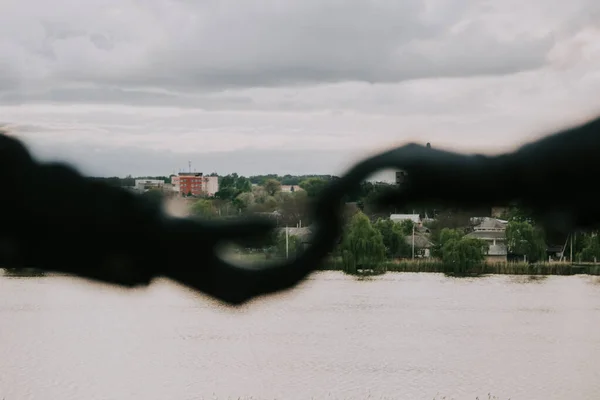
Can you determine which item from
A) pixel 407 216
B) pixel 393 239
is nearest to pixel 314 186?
pixel 407 216

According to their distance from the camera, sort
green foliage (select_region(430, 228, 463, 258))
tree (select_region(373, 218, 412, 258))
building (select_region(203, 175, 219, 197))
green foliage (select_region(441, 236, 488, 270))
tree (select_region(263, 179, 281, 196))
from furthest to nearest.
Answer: green foliage (select_region(441, 236, 488, 270)) → green foliage (select_region(430, 228, 463, 258)) → tree (select_region(373, 218, 412, 258)) → building (select_region(203, 175, 219, 197)) → tree (select_region(263, 179, 281, 196))

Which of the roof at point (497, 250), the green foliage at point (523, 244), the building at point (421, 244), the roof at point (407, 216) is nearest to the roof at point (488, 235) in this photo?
the green foliage at point (523, 244)

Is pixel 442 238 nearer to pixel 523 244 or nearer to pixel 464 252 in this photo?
pixel 464 252

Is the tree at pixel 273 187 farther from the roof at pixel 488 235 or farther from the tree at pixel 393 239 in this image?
Answer: the roof at pixel 488 235

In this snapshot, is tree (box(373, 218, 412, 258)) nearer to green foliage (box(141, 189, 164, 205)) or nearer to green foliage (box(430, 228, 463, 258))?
green foliage (box(430, 228, 463, 258))

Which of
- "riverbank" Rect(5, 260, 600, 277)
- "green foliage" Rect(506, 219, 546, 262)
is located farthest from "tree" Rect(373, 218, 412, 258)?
"green foliage" Rect(506, 219, 546, 262)

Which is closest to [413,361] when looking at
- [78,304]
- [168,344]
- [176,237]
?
[168,344]
